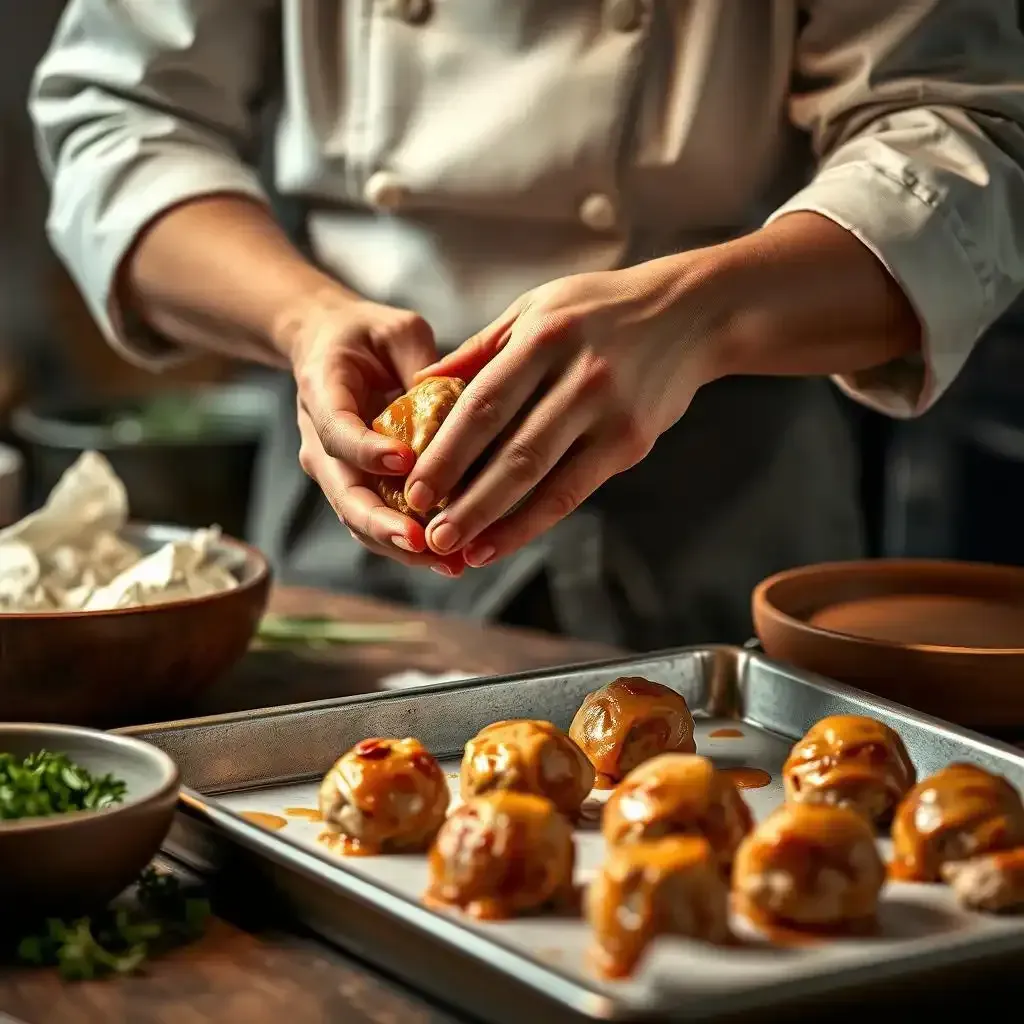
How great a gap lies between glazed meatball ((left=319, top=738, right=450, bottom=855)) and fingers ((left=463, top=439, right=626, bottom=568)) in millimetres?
271

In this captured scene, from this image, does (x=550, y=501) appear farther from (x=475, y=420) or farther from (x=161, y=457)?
(x=161, y=457)

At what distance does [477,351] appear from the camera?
1.49 meters

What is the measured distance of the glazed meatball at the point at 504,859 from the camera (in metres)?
1.05

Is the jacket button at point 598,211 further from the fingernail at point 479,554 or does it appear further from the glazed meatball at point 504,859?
the glazed meatball at point 504,859

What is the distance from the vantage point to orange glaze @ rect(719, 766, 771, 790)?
138 centimetres

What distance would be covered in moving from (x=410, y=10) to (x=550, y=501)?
2.80 ft

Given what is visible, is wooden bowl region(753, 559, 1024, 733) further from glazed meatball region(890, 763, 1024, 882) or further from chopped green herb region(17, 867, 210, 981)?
chopped green herb region(17, 867, 210, 981)

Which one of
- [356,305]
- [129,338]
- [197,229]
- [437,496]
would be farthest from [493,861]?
[129,338]

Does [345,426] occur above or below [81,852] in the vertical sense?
above

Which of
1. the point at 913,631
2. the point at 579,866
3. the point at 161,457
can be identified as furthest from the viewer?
the point at 161,457

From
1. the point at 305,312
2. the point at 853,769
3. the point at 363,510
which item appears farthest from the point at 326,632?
the point at 853,769

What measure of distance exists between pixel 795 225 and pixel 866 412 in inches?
63.6

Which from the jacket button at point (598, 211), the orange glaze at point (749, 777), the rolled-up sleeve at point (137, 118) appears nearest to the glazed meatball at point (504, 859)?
the orange glaze at point (749, 777)

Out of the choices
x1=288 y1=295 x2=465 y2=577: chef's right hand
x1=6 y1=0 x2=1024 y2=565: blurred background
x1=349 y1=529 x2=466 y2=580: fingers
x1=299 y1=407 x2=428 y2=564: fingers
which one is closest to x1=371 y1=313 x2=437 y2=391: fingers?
x1=288 y1=295 x2=465 y2=577: chef's right hand
